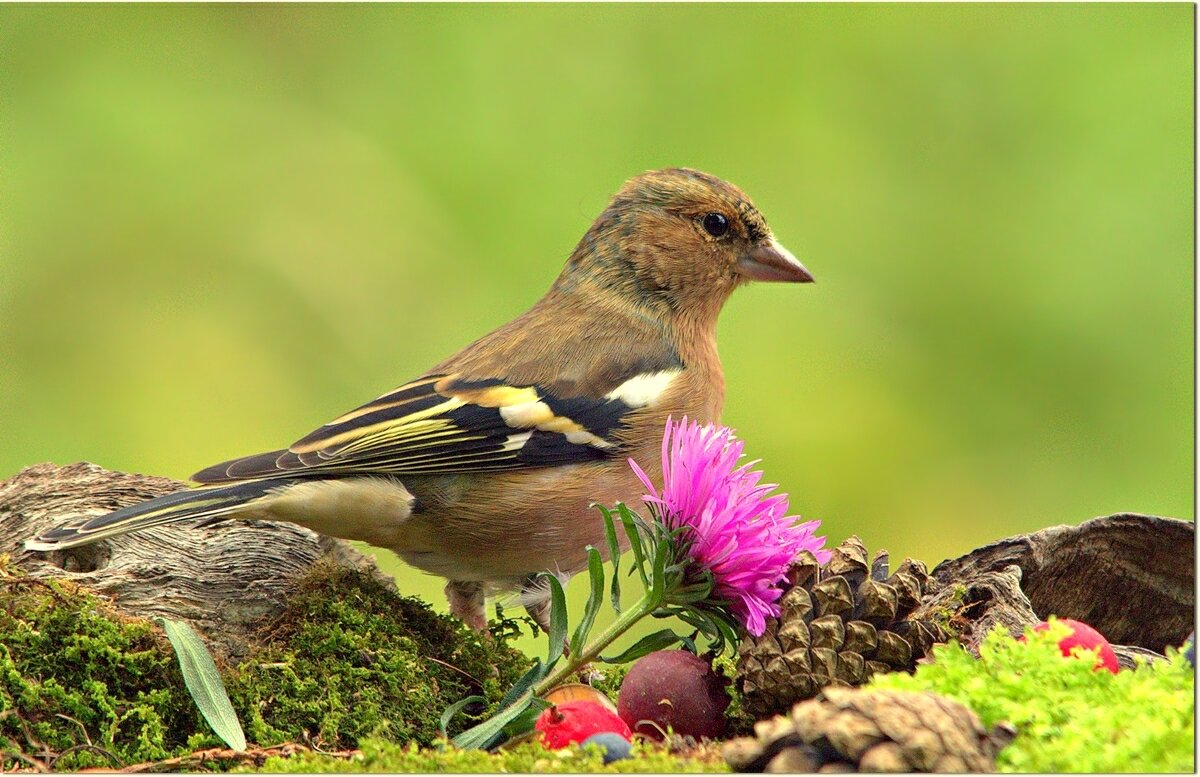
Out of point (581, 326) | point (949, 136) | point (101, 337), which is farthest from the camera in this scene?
point (949, 136)

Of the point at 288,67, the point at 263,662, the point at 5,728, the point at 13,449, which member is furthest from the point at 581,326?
the point at 288,67

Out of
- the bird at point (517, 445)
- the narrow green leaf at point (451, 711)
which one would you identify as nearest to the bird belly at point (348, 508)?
the bird at point (517, 445)

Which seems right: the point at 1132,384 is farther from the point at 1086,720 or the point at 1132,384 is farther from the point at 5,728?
the point at 5,728

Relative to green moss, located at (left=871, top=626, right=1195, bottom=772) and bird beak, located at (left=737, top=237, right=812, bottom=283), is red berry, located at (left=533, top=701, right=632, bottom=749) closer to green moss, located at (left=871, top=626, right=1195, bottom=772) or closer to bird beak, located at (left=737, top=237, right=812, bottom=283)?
green moss, located at (left=871, top=626, right=1195, bottom=772)

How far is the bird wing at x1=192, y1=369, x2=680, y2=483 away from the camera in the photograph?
11.8 feet

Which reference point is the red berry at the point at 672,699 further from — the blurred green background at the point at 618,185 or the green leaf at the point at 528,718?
the blurred green background at the point at 618,185

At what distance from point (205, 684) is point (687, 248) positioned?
2.53m

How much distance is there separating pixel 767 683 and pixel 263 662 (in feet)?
3.61

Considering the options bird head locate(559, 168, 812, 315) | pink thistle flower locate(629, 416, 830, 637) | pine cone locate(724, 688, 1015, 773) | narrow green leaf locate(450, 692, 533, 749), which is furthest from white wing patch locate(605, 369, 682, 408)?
pine cone locate(724, 688, 1015, 773)

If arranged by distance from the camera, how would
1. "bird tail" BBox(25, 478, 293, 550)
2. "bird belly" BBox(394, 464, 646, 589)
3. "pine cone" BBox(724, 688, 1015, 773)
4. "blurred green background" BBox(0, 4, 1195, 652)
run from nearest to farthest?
"pine cone" BBox(724, 688, 1015, 773) < "bird tail" BBox(25, 478, 293, 550) < "bird belly" BBox(394, 464, 646, 589) < "blurred green background" BBox(0, 4, 1195, 652)

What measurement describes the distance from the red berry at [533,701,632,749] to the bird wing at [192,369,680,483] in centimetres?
119

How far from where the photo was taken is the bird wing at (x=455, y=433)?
359 centimetres

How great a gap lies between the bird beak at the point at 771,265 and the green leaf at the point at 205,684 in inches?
100

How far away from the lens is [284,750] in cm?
263
